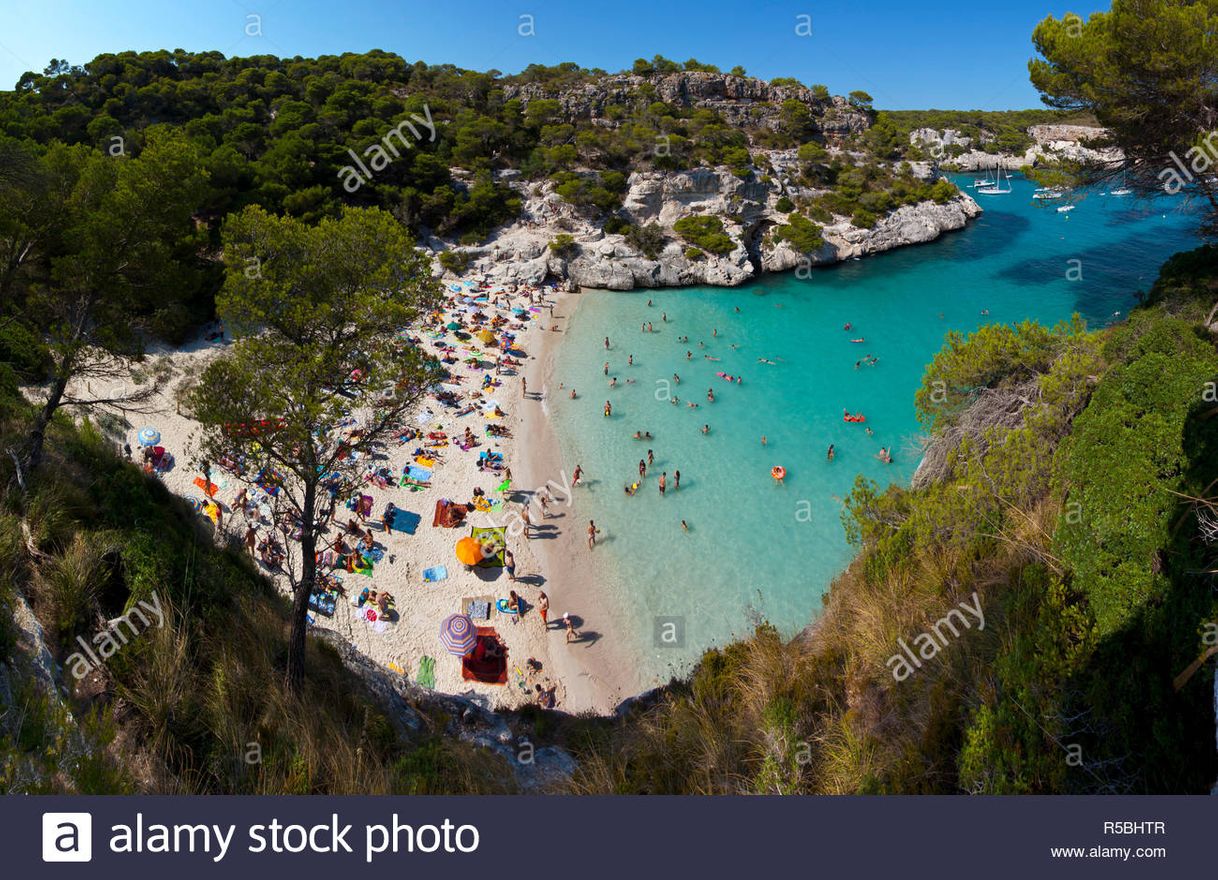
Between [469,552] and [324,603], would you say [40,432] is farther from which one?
[469,552]

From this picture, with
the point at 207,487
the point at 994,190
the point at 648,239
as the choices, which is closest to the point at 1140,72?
the point at 648,239

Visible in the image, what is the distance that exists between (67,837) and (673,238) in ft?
127

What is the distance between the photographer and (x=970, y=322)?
29.9m

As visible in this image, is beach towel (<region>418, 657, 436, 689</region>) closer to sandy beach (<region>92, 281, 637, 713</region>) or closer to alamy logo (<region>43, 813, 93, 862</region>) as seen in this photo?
sandy beach (<region>92, 281, 637, 713</region>)

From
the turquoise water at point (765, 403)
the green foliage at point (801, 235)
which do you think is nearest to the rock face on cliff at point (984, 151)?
the turquoise water at point (765, 403)

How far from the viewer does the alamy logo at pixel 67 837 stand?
285cm

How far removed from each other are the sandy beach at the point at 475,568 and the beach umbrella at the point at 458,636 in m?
0.55

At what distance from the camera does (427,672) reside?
1209 centimetres

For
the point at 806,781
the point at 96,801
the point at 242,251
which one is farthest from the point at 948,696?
the point at 242,251

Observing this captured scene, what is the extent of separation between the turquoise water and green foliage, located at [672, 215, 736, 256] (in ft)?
11.8

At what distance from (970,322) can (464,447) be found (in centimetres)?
2789

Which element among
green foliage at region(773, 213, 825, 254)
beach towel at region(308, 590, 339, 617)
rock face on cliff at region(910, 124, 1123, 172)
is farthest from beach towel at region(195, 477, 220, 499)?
rock face on cliff at region(910, 124, 1123, 172)

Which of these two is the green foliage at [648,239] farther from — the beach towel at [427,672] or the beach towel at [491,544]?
the beach towel at [427,672]

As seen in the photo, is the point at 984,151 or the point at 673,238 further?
the point at 984,151
